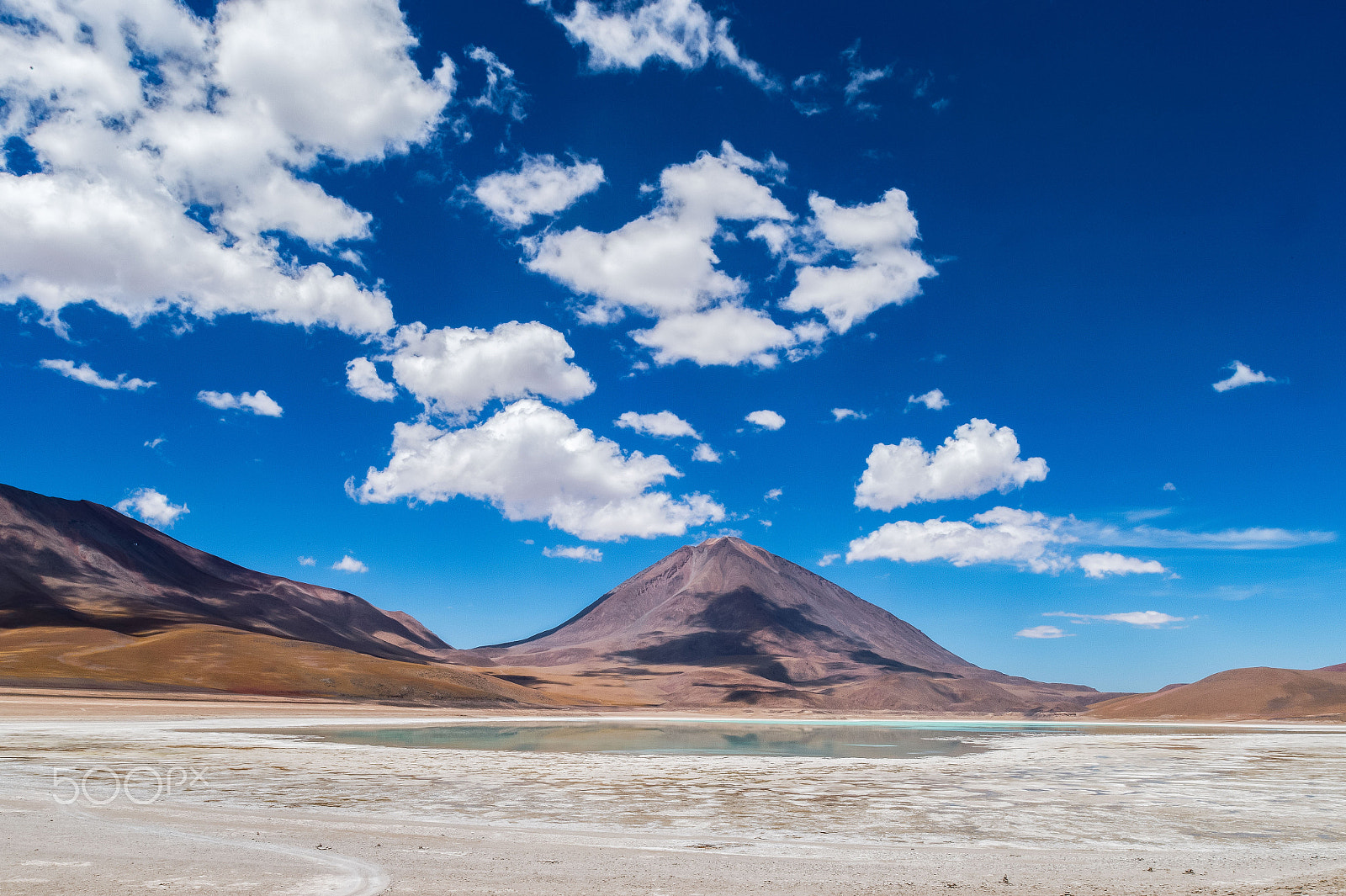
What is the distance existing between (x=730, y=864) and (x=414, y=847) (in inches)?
214

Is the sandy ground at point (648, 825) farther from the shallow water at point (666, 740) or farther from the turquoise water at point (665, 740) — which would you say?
the turquoise water at point (665, 740)

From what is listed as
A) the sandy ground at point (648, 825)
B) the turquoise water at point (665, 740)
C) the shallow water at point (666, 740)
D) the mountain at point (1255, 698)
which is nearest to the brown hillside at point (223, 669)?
the turquoise water at point (665, 740)

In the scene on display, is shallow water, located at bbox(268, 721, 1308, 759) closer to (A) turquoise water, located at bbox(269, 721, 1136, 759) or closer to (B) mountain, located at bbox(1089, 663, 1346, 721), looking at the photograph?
(A) turquoise water, located at bbox(269, 721, 1136, 759)

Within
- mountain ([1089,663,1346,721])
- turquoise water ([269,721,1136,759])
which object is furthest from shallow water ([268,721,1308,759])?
mountain ([1089,663,1346,721])

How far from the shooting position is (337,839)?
14.7 metres

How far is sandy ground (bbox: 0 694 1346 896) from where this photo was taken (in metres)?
12.0

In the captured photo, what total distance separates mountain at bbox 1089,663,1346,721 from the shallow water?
68387 mm

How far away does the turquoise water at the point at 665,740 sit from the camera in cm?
4109

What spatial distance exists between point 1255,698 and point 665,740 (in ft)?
328

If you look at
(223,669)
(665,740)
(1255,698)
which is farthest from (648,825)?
(1255,698)

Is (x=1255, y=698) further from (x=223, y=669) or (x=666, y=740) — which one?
(x=223, y=669)

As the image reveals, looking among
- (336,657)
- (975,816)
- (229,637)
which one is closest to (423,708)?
(336,657)

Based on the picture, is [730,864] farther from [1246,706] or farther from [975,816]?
[1246,706]

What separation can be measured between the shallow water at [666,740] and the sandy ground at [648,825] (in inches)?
292
